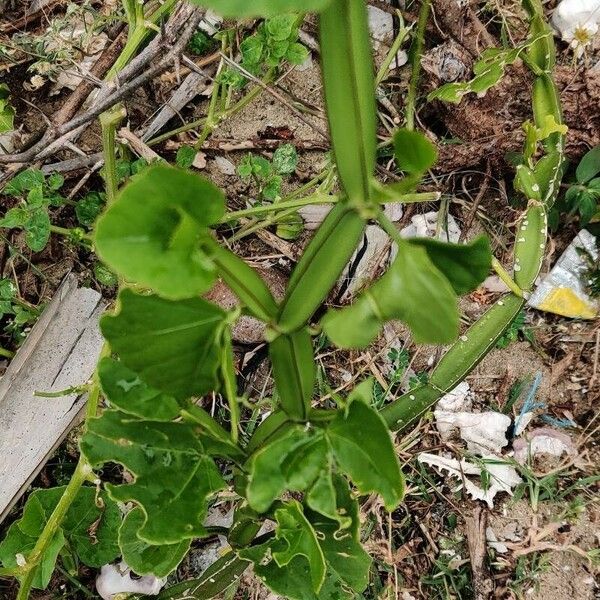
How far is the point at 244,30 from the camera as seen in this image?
1.66 metres

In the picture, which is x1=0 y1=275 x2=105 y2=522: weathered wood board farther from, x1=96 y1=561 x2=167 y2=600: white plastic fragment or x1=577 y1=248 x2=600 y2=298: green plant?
x1=577 y1=248 x2=600 y2=298: green plant

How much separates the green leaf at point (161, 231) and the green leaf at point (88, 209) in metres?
1.01

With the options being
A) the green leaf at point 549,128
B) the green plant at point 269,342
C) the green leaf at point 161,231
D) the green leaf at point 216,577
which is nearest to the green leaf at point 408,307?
the green plant at point 269,342

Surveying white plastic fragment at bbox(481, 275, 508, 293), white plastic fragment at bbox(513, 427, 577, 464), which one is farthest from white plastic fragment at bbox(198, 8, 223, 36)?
white plastic fragment at bbox(513, 427, 577, 464)

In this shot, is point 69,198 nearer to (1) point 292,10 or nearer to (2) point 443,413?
(2) point 443,413

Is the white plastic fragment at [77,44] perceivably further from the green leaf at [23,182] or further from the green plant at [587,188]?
the green plant at [587,188]

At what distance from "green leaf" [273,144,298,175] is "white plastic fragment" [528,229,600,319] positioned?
0.63 metres

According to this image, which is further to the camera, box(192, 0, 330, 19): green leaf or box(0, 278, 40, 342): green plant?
box(0, 278, 40, 342): green plant

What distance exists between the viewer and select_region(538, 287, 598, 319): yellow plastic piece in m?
1.69

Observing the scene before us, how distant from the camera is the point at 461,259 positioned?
2.34ft

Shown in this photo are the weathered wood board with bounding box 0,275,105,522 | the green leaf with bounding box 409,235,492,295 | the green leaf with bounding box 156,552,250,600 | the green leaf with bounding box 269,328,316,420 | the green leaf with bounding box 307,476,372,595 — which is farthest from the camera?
the weathered wood board with bounding box 0,275,105,522

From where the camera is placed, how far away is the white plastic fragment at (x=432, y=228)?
171cm

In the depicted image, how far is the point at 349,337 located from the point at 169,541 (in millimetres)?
396

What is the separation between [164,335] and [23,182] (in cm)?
89
